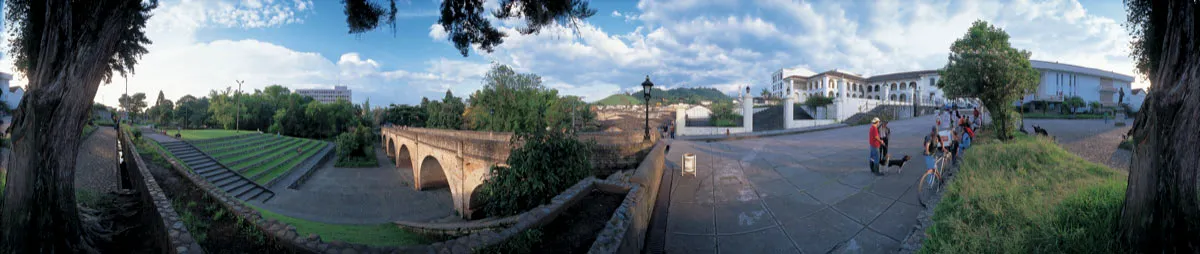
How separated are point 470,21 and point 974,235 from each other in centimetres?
572

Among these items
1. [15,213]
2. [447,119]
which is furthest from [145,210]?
[447,119]

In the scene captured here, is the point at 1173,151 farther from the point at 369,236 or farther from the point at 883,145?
the point at 369,236

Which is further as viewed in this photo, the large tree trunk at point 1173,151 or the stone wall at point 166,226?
the stone wall at point 166,226

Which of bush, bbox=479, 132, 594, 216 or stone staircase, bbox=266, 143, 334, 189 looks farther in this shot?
stone staircase, bbox=266, 143, 334, 189

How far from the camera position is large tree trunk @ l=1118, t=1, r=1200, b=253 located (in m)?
2.80

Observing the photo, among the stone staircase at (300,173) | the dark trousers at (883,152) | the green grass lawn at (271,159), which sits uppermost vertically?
the dark trousers at (883,152)

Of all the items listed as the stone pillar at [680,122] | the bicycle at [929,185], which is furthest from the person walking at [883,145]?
the stone pillar at [680,122]

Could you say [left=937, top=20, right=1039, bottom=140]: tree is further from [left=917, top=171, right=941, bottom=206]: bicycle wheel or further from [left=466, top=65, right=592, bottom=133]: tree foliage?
[left=466, top=65, right=592, bottom=133]: tree foliage

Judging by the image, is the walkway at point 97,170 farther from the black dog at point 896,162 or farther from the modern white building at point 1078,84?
the modern white building at point 1078,84

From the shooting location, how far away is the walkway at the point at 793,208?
474 cm

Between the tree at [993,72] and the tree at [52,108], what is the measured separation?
18.5m

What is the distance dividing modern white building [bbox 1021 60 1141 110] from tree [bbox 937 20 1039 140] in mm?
29172

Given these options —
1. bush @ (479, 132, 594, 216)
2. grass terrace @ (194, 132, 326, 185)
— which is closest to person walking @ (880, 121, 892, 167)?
bush @ (479, 132, 594, 216)

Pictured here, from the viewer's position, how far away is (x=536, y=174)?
676 centimetres
